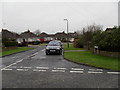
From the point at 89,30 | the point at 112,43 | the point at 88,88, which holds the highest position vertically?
the point at 89,30

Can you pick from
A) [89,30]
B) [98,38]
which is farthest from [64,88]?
[89,30]

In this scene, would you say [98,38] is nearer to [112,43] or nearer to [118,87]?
[112,43]

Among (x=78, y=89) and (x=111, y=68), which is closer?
(x=78, y=89)

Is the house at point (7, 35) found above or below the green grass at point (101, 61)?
above

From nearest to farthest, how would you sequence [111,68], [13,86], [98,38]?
[13,86] < [111,68] < [98,38]

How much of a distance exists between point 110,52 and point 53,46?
6.54 metres

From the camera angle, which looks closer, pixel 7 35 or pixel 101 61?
pixel 101 61

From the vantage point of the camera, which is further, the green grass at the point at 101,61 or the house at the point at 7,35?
the house at the point at 7,35

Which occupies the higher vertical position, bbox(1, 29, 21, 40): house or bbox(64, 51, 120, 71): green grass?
bbox(1, 29, 21, 40): house

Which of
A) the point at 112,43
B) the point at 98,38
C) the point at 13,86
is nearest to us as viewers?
the point at 13,86

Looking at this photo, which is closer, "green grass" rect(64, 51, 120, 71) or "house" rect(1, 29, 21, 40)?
"green grass" rect(64, 51, 120, 71)

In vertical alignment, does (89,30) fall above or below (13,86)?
above

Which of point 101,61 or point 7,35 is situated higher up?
point 7,35

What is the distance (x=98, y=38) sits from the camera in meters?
13.2
